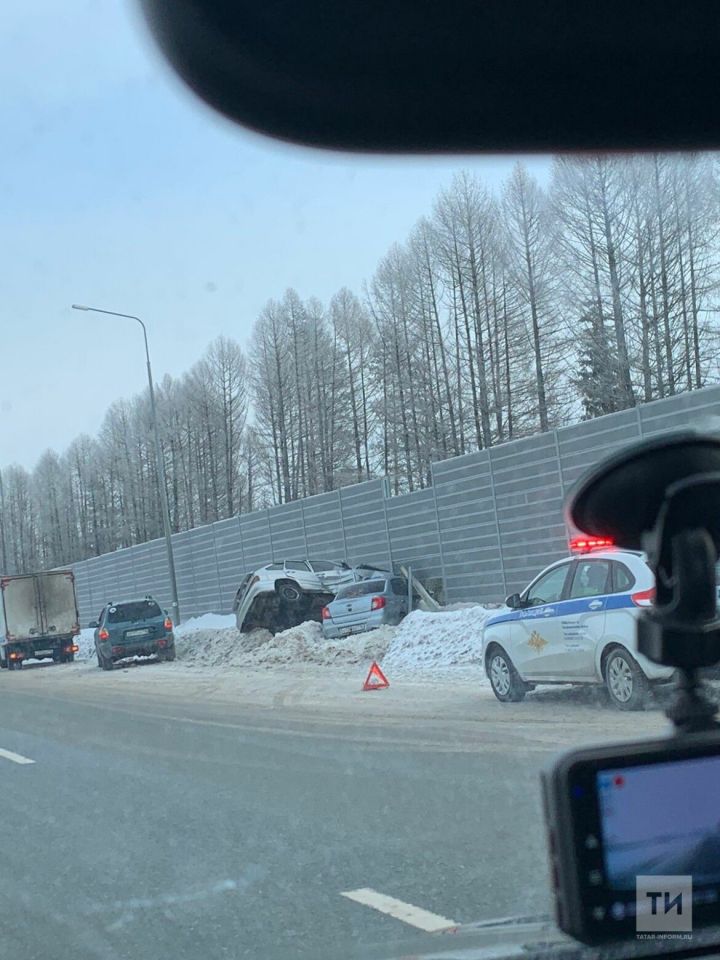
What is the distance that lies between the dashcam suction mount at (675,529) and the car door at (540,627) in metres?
9.69

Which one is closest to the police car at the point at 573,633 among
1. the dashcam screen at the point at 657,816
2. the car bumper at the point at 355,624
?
the dashcam screen at the point at 657,816

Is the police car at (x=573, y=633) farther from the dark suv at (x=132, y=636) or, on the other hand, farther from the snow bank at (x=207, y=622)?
the snow bank at (x=207, y=622)

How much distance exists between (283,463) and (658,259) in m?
29.4

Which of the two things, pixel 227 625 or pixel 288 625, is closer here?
pixel 288 625

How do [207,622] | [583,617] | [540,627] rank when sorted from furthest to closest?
[207,622], [540,627], [583,617]

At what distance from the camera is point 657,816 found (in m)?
1.88

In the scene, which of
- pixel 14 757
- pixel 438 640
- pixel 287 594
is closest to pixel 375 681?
pixel 438 640

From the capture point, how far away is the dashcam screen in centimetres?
183

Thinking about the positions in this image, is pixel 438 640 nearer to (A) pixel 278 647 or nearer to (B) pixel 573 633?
(A) pixel 278 647

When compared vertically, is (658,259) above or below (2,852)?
above

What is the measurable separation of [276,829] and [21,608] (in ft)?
106

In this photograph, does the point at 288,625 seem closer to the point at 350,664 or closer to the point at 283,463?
the point at 350,664

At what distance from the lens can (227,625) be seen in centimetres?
3528

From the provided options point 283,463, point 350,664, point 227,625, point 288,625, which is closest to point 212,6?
point 350,664
